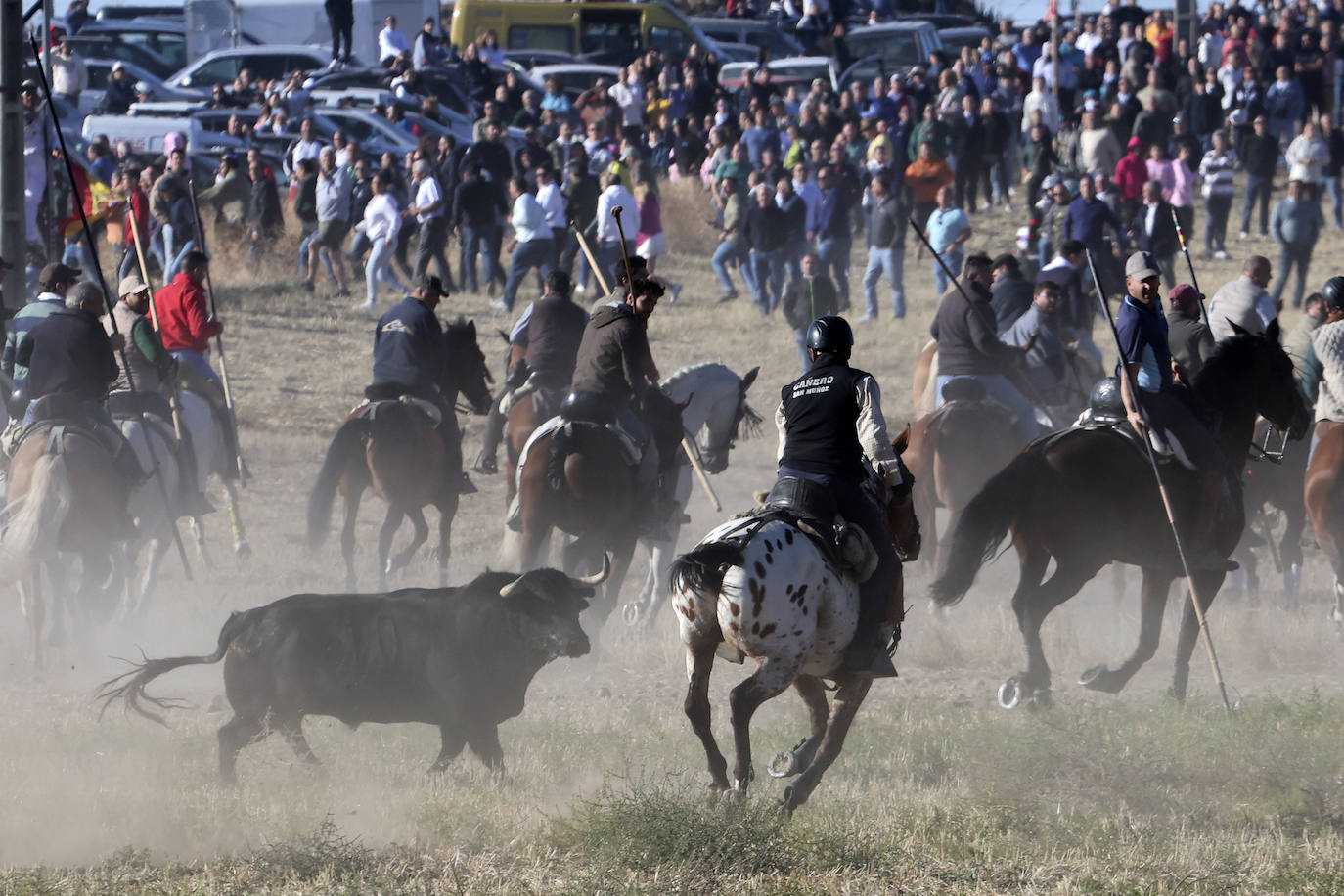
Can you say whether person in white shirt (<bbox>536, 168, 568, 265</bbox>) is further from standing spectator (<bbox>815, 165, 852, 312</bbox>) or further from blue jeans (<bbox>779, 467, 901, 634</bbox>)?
blue jeans (<bbox>779, 467, 901, 634</bbox>)

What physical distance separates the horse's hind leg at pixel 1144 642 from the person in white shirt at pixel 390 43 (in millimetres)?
25662

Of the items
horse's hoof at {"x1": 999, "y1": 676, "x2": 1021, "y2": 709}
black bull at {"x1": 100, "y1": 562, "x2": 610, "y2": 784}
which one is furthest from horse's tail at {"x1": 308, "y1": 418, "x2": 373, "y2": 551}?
horse's hoof at {"x1": 999, "y1": 676, "x2": 1021, "y2": 709}

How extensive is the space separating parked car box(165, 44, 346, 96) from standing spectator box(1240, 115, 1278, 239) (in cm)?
1649

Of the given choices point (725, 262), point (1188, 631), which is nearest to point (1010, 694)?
point (1188, 631)

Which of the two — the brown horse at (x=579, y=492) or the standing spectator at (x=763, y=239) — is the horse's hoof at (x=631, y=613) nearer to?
the brown horse at (x=579, y=492)

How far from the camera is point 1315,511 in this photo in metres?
12.3

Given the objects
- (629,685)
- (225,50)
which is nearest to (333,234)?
(225,50)

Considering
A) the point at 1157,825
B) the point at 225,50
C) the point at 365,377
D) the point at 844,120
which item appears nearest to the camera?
the point at 1157,825

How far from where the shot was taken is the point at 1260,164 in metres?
27.9

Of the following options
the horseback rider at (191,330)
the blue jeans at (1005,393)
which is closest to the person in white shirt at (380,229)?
the horseback rider at (191,330)

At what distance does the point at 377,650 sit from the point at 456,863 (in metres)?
1.82

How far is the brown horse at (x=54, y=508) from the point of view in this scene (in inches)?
460

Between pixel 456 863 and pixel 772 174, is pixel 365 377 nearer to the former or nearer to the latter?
pixel 772 174

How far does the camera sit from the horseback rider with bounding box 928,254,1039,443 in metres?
14.1
